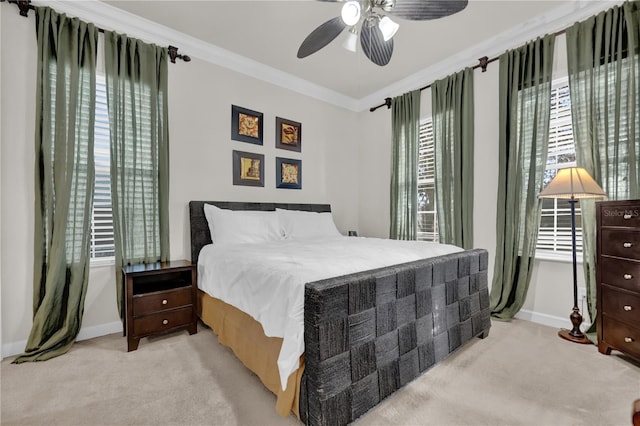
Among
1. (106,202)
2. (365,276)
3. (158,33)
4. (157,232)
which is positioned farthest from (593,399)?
(158,33)

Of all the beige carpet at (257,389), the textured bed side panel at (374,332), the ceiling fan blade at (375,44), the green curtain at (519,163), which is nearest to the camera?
the textured bed side panel at (374,332)

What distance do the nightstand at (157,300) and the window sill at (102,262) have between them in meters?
0.22

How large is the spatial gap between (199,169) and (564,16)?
372 centimetres

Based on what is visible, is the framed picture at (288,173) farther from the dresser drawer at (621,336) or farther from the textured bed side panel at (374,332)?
the dresser drawer at (621,336)

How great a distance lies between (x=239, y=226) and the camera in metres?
2.87

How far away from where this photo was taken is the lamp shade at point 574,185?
6.86ft

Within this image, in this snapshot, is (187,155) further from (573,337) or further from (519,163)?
(573,337)

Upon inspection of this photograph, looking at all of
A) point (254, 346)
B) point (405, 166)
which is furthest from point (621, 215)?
point (254, 346)

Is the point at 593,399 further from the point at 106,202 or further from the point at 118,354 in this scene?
the point at 106,202

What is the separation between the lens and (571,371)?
1.85m

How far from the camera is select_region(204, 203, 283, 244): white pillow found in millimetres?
2795

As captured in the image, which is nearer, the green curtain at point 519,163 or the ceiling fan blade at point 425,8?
the ceiling fan blade at point 425,8

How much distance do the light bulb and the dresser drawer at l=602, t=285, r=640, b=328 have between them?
2.51m

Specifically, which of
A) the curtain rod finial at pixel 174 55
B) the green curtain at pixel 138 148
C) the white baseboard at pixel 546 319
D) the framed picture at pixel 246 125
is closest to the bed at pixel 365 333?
the white baseboard at pixel 546 319
